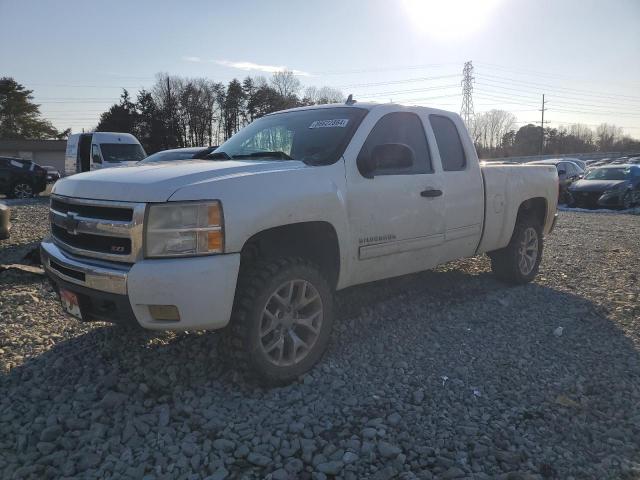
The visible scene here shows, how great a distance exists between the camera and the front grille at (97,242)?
9.67 ft

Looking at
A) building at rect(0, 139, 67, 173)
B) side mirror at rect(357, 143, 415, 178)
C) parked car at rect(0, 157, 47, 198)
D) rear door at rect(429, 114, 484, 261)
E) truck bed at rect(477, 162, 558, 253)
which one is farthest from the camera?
building at rect(0, 139, 67, 173)

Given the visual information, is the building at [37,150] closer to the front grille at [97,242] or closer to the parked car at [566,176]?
the parked car at [566,176]

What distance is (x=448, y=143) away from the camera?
484 cm

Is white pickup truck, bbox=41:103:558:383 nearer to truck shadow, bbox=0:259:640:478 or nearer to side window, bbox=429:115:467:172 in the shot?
side window, bbox=429:115:467:172

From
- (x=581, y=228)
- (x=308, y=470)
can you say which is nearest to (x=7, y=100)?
(x=581, y=228)

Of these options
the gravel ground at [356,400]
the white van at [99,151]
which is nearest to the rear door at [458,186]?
the gravel ground at [356,400]

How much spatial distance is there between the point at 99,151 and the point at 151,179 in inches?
581

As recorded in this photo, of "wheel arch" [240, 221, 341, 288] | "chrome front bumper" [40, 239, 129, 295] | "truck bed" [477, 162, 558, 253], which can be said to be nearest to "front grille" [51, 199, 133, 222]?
"chrome front bumper" [40, 239, 129, 295]

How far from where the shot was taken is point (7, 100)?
57.6 meters

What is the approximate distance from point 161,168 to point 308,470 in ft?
7.18

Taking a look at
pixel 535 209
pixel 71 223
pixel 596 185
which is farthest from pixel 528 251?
pixel 596 185

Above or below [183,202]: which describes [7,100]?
above

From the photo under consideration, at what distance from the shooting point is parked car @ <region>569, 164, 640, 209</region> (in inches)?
665

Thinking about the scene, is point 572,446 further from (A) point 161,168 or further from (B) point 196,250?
(A) point 161,168
